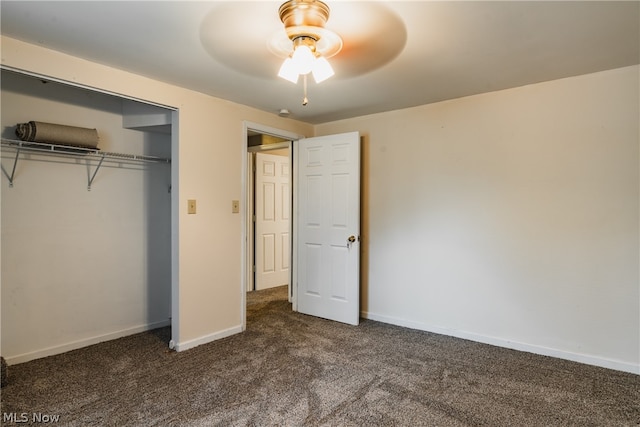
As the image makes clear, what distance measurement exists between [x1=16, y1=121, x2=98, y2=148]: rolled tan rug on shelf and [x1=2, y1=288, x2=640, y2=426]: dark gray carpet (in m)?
1.64

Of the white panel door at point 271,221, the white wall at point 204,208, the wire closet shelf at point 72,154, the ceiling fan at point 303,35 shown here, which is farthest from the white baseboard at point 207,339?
the ceiling fan at point 303,35

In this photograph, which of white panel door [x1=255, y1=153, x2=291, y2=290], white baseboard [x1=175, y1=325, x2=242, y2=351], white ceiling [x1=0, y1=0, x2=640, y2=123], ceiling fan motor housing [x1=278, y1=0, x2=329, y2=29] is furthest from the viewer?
white panel door [x1=255, y1=153, x2=291, y2=290]

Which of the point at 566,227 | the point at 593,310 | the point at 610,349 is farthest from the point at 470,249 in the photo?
the point at 610,349

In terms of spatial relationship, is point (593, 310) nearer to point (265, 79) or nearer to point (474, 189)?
point (474, 189)

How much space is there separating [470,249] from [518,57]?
1568 millimetres

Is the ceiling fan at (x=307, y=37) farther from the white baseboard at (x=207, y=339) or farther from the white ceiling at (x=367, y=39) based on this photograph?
the white baseboard at (x=207, y=339)

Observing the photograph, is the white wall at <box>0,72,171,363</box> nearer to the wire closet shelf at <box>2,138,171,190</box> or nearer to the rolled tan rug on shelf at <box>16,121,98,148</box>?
the wire closet shelf at <box>2,138,171,190</box>

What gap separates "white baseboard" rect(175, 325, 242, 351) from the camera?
2.95 meters

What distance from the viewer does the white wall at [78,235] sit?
2.68 metres

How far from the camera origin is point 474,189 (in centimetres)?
317

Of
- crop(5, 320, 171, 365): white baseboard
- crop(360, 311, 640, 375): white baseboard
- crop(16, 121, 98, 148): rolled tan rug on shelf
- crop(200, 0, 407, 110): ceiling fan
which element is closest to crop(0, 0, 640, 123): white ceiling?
crop(200, 0, 407, 110): ceiling fan

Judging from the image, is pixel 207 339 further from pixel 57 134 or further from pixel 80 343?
pixel 57 134

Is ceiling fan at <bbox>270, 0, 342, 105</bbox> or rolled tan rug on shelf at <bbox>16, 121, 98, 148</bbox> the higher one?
ceiling fan at <bbox>270, 0, 342, 105</bbox>

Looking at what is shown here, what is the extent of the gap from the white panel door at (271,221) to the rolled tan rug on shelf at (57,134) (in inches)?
94.5
